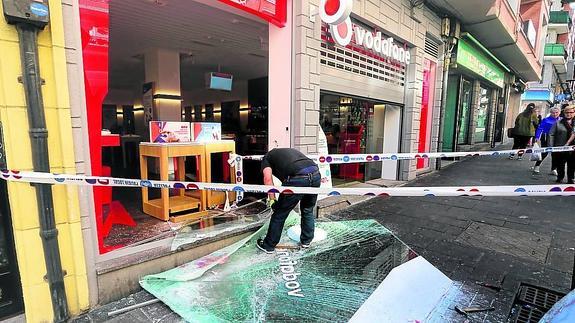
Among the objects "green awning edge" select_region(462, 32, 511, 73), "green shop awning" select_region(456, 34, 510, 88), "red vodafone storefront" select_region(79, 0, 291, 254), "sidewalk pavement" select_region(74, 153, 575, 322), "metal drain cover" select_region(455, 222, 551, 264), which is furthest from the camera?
"green awning edge" select_region(462, 32, 511, 73)

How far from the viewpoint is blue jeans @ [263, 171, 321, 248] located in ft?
10.3

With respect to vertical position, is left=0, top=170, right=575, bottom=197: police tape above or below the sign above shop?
below

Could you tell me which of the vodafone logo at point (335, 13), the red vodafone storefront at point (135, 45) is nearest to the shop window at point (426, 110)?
the red vodafone storefront at point (135, 45)

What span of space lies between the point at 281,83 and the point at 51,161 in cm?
293

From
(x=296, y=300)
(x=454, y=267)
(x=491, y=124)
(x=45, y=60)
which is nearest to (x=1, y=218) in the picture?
(x=45, y=60)

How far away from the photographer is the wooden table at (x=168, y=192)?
3.76 metres

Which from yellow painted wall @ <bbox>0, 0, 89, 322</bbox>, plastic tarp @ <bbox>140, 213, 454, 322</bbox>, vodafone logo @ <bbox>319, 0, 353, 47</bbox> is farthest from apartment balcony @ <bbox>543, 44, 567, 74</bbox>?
yellow painted wall @ <bbox>0, 0, 89, 322</bbox>

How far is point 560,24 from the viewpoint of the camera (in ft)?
85.8

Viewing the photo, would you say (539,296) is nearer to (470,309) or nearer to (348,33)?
(470,309)

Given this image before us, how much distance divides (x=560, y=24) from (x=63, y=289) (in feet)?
121

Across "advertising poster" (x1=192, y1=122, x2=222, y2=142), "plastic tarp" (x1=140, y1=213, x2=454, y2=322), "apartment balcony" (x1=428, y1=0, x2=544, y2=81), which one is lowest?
"plastic tarp" (x1=140, y1=213, x2=454, y2=322)

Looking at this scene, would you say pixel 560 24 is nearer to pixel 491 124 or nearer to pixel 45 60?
pixel 491 124

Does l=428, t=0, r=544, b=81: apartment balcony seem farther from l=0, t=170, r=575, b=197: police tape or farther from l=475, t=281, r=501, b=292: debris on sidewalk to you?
l=475, t=281, r=501, b=292: debris on sidewalk

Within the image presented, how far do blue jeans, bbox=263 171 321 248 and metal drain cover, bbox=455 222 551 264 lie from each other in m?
2.02
